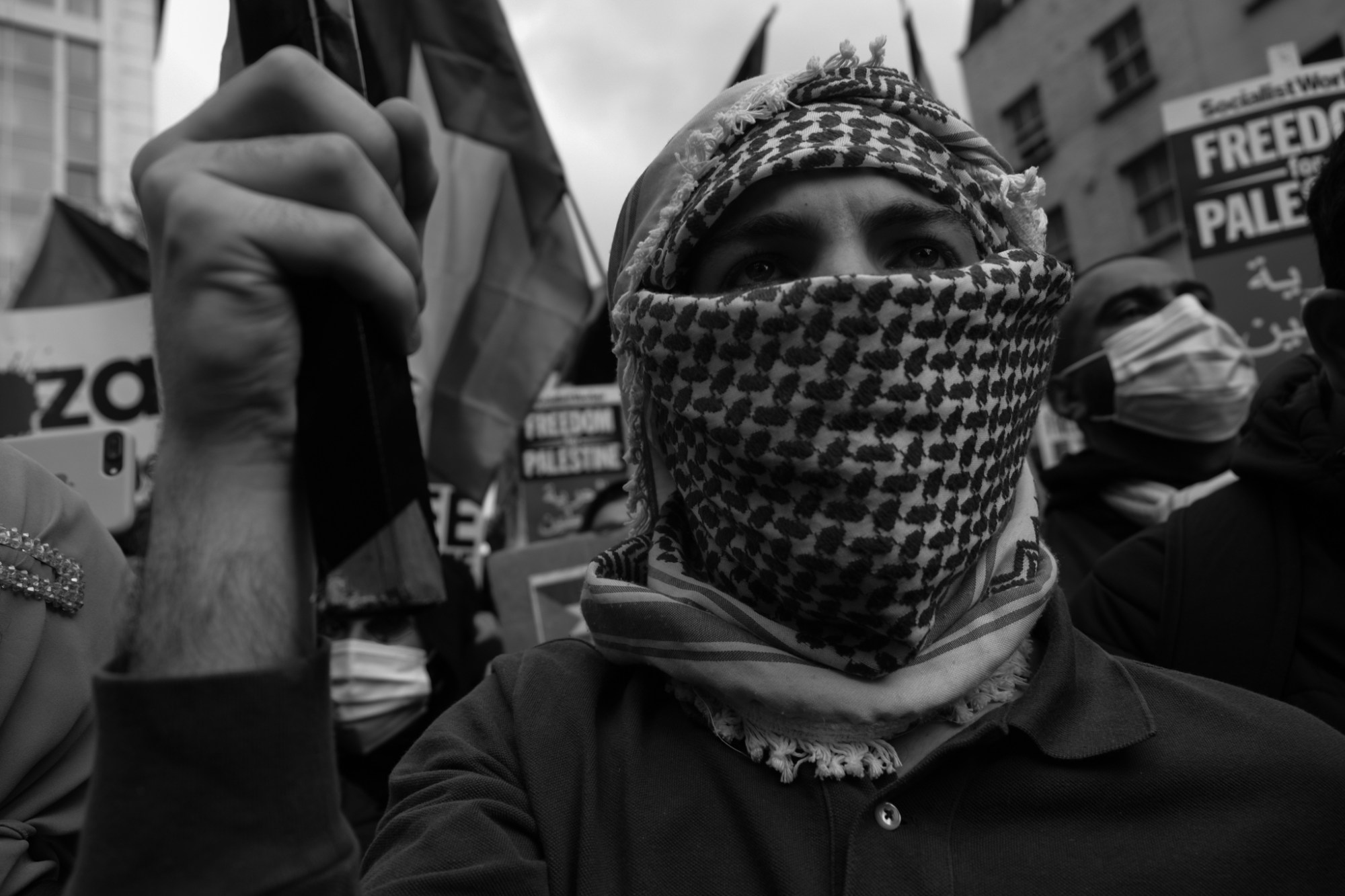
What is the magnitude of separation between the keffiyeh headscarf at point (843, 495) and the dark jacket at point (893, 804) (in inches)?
2.7

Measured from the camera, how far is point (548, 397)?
7.19 meters

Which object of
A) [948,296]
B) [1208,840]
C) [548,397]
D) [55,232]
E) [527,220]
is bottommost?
[1208,840]

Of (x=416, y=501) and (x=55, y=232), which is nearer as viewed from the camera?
(x=416, y=501)

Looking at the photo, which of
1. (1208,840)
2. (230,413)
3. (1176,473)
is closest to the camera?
(230,413)

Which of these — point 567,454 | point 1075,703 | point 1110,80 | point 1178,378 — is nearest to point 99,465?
point 1075,703

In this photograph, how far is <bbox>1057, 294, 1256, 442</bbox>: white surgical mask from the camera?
3.52 m

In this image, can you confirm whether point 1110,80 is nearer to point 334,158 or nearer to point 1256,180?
point 1256,180

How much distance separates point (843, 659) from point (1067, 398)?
2.66 meters

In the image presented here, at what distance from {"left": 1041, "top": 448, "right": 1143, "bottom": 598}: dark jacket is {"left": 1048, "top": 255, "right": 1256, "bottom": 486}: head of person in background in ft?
0.39

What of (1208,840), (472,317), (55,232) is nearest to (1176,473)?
(1208,840)

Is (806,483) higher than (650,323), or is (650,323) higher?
(650,323)

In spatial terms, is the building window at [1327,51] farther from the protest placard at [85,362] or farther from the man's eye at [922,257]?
the man's eye at [922,257]

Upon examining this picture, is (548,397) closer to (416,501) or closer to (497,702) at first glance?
(497,702)

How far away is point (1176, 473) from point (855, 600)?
258 centimetres
